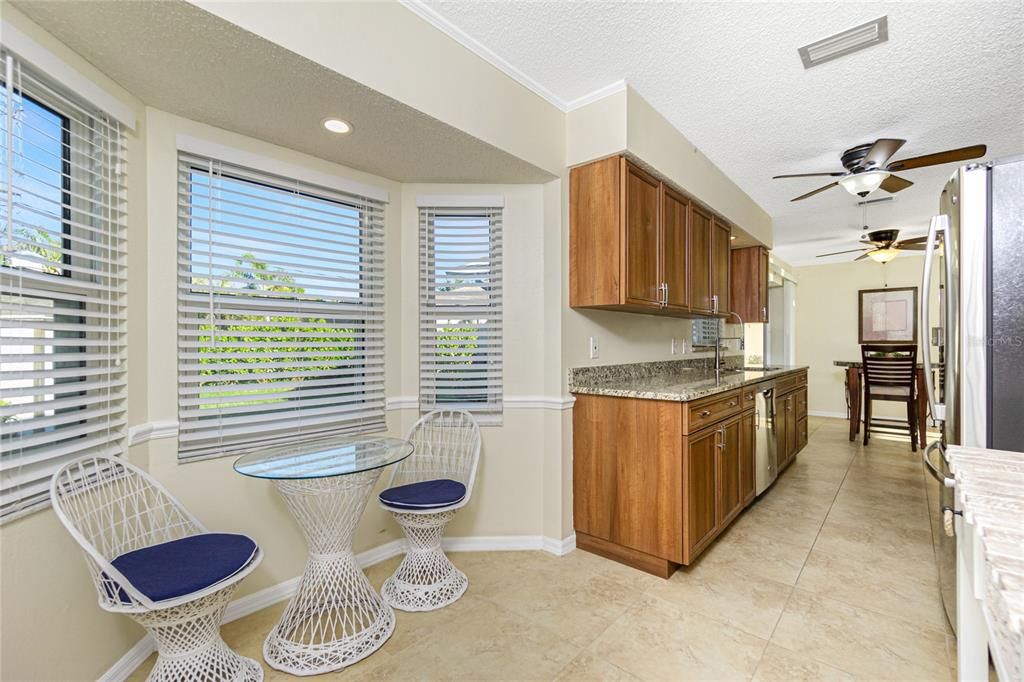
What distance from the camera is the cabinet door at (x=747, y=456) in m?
3.07

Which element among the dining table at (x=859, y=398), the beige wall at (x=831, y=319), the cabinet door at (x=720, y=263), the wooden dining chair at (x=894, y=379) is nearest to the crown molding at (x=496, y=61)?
the cabinet door at (x=720, y=263)

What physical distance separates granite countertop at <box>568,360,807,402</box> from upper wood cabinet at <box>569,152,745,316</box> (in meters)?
0.47

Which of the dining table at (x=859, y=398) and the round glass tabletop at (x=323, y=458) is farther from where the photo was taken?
the dining table at (x=859, y=398)

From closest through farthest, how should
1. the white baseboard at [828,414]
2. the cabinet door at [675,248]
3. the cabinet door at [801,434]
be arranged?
the cabinet door at [675,248]
the cabinet door at [801,434]
the white baseboard at [828,414]

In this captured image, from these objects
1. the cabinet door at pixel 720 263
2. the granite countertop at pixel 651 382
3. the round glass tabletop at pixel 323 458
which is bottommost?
the round glass tabletop at pixel 323 458

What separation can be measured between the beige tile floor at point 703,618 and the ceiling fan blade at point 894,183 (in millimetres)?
2333

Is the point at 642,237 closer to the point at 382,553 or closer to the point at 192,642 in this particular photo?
the point at 382,553

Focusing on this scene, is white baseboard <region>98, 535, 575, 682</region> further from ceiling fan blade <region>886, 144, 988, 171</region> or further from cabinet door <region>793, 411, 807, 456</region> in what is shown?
ceiling fan blade <region>886, 144, 988, 171</region>

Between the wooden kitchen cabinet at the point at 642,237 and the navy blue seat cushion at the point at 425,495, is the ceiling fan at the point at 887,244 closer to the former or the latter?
the wooden kitchen cabinet at the point at 642,237

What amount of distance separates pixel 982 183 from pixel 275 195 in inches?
114

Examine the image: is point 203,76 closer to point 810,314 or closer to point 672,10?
point 672,10

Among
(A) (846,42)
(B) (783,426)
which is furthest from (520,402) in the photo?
(B) (783,426)

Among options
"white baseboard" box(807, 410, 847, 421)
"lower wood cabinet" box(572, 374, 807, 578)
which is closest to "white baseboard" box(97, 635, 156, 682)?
"lower wood cabinet" box(572, 374, 807, 578)

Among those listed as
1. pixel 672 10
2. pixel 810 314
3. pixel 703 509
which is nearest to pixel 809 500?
pixel 703 509
